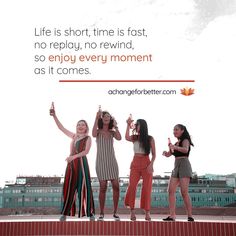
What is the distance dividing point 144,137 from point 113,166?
499mm

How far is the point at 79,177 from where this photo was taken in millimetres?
4480

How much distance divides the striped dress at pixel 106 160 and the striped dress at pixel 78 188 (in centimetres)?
16

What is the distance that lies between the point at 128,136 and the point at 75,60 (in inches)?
48.3

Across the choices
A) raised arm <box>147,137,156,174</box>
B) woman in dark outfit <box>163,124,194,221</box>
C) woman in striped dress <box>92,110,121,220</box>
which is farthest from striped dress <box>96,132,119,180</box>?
woman in dark outfit <box>163,124,194,221</box>

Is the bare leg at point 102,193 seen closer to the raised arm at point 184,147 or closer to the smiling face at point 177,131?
the raised arm at point 184,147

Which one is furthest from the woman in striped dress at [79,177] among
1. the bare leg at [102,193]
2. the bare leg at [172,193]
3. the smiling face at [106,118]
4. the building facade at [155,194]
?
the building facade at [155,194]

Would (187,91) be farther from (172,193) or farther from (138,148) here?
(172,193)

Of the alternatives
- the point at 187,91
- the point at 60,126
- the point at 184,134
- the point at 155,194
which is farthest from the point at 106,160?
the point at 155,194

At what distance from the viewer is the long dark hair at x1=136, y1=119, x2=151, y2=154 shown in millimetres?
4547

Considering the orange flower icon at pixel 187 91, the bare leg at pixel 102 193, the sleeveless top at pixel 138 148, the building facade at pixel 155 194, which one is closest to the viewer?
the bare leg at pixel 102 193

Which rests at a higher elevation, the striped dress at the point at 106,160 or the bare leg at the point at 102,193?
the striped dress at the point at 106,160

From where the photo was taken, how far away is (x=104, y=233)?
165 inches

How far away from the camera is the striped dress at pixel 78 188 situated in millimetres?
4398

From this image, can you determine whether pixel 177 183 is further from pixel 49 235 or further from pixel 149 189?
pixel 49 235
